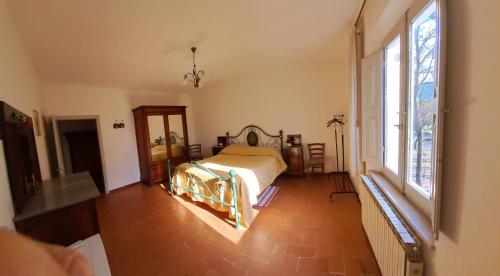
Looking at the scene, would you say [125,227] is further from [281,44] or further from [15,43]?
[281,44]

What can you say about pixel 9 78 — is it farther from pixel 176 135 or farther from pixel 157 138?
pixel 176 135

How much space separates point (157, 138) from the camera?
4883mm

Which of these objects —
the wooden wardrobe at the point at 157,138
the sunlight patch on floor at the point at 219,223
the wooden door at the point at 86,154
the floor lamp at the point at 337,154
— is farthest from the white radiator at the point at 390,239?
the wooden door at the point at 86,154

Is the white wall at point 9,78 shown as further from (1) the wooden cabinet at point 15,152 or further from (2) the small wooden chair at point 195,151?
(2) the small wooden chair at point 195,151

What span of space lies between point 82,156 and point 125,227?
2.89m

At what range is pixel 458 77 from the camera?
0.92m

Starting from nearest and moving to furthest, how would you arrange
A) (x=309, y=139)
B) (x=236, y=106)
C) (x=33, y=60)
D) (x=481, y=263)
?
1. (x=481, y=263)
2. (x=33, y=60)
3. (x=309, y=139)
4. (x=236, y=106)

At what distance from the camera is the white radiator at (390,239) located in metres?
1.12

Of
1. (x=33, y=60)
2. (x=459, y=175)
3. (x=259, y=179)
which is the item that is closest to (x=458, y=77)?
(x=459, y=175)

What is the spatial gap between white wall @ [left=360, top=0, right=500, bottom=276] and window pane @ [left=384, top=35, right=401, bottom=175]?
3.14 feet

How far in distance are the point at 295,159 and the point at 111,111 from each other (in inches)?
169

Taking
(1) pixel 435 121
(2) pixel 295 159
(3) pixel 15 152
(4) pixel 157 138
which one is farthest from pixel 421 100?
(4) pixel 157 138

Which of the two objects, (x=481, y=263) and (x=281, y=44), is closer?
(x=481, y=263)

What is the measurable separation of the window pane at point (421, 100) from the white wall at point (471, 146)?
0.32 metres
